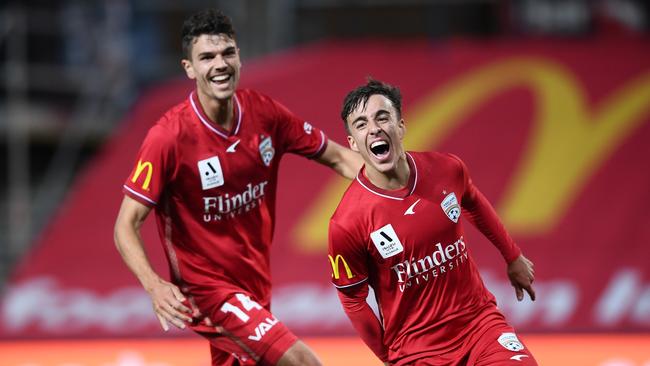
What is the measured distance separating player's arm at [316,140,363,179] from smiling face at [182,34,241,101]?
71cm

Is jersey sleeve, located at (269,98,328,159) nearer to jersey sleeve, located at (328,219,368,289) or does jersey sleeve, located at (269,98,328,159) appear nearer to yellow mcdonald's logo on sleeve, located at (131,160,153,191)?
yellow mcdonald's logo on sleeve, located at (131,160,153,191)

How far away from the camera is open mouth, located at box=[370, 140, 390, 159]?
4.79 meters

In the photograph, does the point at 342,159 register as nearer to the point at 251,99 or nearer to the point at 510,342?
the point at 251,99

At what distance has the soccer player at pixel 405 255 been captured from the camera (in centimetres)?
482

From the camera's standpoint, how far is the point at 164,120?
5.37 meters

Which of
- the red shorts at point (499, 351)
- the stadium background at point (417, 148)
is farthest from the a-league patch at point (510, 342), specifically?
the stadium background at point (417, 148)

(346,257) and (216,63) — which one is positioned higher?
(216,63)

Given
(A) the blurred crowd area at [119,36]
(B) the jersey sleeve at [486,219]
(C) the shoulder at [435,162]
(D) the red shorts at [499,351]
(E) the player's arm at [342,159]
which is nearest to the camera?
(D) the red shorts at [499,351]

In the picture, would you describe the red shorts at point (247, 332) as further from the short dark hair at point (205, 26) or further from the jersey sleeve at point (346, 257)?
the short dark hair at point (205, 26)

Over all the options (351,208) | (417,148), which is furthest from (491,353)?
(417,148)

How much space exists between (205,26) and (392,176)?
1224mm

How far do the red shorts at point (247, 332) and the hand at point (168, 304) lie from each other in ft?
1.42

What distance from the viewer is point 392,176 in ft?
16.1

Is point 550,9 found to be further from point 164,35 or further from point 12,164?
point 12,164
